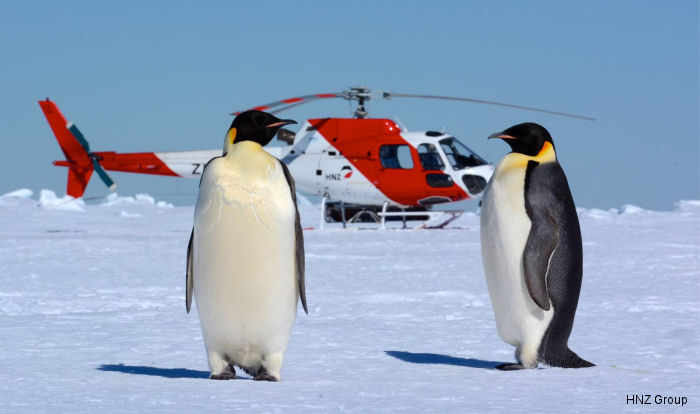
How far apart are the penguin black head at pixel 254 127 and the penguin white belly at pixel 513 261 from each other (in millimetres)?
1013

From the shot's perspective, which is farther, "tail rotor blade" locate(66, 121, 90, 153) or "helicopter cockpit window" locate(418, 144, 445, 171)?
"tail rotor blade" locate(66, 121, 90, 153)

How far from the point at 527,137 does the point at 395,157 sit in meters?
11.4

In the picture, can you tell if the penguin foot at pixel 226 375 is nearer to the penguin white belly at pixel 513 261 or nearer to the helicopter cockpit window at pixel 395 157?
the penguin white belly at pixel 513 261

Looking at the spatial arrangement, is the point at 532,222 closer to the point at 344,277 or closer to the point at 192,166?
the point at 344,277

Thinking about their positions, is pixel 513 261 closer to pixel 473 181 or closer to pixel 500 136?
pixel 500 136

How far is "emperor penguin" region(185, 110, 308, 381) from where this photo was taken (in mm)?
3779

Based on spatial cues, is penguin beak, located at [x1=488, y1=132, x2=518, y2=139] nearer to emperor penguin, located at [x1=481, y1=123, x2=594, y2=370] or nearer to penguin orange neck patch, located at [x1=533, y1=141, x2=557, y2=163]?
emperor penguin, located at [x1=481, y1=123, x2=594, y2=370]

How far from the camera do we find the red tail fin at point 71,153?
53.8ft

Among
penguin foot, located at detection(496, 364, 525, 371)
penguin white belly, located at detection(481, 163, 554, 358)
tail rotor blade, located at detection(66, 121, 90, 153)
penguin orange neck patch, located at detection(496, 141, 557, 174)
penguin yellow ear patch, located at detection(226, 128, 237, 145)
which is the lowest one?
tail rotor blade, located at detection(66, 121, 90, 153)

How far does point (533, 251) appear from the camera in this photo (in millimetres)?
4156

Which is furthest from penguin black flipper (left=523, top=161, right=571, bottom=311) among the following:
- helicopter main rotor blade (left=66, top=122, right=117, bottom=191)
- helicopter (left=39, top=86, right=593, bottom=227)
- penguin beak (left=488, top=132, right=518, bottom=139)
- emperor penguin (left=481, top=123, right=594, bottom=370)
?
helicopter main rotor blade (left=66, top=122, right=117, bottom=191)

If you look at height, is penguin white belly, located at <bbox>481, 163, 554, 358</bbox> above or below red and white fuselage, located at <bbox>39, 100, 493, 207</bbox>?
above

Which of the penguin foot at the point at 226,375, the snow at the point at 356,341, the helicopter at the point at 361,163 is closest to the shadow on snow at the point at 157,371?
the snow at the point at 356,341

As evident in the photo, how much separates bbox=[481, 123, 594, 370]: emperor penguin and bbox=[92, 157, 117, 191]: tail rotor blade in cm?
1239
